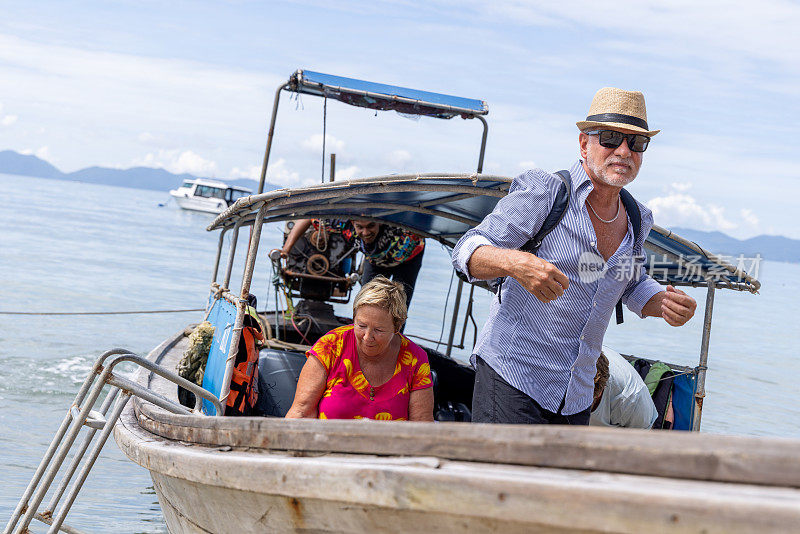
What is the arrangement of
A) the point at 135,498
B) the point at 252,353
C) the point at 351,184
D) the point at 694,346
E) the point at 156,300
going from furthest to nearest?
the point at 694,346 < the point at 156,300 < the point at 135,498 < the point at 252,353 < the point at 351,184

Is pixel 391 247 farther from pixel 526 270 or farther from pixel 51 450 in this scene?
pixel 526 270

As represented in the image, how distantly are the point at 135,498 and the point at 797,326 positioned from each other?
3615cm

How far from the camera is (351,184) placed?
13.5 feet

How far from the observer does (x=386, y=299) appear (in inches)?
144

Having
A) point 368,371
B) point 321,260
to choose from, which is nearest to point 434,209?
point 368,371

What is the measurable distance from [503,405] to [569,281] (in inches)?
19.8

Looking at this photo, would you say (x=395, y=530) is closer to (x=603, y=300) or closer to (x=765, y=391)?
(x=603, y=300)

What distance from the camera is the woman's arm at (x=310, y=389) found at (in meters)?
A: 3.66

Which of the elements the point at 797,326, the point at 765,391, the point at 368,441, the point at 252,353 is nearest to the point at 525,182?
the point at 368,441

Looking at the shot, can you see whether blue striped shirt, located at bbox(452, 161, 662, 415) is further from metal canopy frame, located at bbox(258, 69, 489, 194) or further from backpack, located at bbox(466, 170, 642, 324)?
metal canopy frame, located at bbox(258, 69, 489, 194)

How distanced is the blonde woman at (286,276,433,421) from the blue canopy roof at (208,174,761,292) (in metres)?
0.63

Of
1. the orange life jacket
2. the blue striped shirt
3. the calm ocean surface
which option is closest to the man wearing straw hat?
the blue striped shirt

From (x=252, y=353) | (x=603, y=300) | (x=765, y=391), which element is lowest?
(x=765, y=391)

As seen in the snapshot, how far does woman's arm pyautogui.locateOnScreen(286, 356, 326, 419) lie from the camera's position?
366 cm
